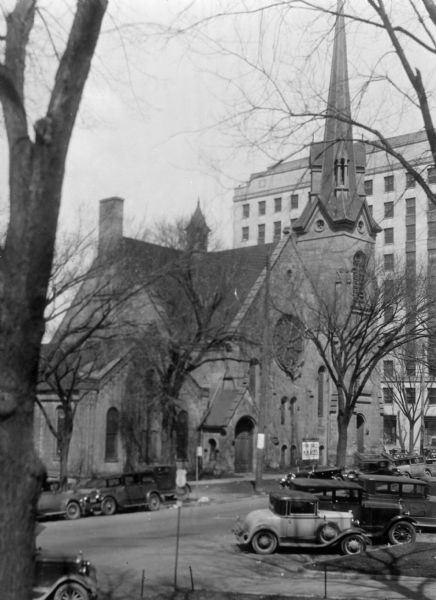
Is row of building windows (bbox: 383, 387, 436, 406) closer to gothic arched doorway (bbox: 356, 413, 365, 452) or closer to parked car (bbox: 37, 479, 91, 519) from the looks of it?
gothic arched doorway (bbox: 356, 413, 365, 452)

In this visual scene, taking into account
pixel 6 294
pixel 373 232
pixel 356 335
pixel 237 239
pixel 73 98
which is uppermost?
pixel 237 239

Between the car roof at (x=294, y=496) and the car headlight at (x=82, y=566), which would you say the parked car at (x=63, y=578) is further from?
the car roof at (x=294, y=496)

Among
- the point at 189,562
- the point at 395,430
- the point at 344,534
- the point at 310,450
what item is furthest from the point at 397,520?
the point at 395,430

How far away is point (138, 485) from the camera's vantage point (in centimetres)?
2578

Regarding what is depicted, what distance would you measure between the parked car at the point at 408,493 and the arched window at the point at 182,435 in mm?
22758

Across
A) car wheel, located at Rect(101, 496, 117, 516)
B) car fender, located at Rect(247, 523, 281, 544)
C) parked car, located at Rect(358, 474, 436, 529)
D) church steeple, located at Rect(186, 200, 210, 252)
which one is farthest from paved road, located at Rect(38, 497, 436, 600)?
church steeple, located at Rect(186, 200, 210, 252)

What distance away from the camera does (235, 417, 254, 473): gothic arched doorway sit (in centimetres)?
4400

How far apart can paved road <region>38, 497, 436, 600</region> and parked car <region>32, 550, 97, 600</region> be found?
2.86 feet

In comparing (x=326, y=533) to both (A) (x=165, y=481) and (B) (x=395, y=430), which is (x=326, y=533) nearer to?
(A) (x=165, y=481)

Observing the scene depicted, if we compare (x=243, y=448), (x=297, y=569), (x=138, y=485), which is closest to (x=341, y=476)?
(x=138, y=485)

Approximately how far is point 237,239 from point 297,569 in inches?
3745

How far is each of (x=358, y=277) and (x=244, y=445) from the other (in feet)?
38.6

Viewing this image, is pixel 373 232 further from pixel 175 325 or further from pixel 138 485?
pixel 138 485

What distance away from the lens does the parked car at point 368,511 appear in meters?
18.5
